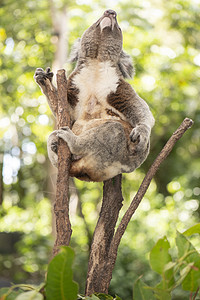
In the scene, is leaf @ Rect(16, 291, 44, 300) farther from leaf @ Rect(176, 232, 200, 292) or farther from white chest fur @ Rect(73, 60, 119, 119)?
white chest fur @ Rect(73, 60, 119, 119)

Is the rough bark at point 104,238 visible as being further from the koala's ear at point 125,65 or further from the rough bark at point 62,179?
the koala's ear at point 125,65

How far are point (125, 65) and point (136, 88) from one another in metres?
3.72

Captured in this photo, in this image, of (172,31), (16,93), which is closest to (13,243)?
(16,93)

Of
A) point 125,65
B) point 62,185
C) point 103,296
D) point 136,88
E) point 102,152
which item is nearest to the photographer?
point 103,296

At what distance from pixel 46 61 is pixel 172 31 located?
287cm

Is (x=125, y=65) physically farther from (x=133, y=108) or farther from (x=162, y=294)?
(x=162, y=294)

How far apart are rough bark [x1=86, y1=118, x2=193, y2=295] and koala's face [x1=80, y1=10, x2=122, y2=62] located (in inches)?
35.3

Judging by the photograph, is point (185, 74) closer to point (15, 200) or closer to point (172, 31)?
point (172, 31)

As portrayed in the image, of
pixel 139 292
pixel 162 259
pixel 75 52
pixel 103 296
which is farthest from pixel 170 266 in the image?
pixel 75 52

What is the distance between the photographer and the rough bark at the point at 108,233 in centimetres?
170

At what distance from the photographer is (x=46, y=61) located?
316 inches

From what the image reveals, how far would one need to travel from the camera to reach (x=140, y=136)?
2.02m

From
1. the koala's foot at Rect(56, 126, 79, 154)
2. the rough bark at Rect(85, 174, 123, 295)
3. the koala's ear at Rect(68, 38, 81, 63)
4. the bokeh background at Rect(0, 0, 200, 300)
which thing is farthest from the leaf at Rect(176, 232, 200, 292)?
the bokeh background at Rect(0, 0, 200, 300)

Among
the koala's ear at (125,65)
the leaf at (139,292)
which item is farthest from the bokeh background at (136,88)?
the leaf at (139,292)
